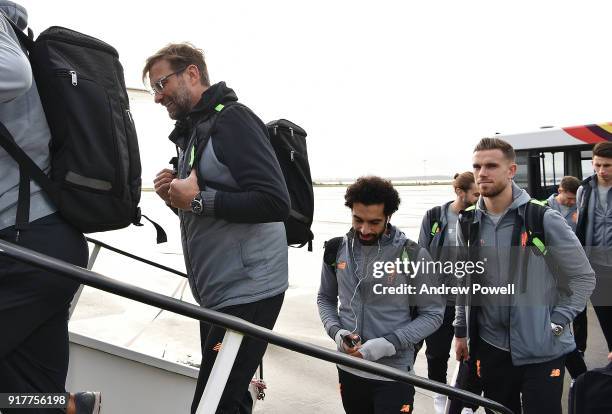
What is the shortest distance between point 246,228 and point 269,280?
0.71 feet

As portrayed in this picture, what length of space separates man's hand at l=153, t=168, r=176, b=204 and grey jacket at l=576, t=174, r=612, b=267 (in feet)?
14.5

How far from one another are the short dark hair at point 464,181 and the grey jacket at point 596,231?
143 cm

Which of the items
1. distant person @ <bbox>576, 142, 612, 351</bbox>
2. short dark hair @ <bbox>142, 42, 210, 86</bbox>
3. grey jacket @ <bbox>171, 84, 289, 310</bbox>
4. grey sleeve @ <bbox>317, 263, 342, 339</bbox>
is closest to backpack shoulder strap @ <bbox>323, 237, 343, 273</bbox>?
grey sleeve @ <bbox>317, 263, 342, 339</bbox>

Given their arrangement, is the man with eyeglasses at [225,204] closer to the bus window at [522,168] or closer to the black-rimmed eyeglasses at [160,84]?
the black-rimmed eyeglasses at [160,84]

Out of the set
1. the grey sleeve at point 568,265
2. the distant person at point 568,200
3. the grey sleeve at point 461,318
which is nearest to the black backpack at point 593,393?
the grey sleeve at point 568,265

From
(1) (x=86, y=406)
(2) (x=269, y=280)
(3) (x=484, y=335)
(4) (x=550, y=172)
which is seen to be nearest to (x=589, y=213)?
(3) (x=484, y=335)

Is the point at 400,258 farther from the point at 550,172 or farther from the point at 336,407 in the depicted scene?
the point at 550,172

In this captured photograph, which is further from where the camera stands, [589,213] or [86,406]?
[589,213]

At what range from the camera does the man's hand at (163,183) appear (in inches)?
90.6

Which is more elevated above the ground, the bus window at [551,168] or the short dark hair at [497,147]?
the short dark hair at [497,147]

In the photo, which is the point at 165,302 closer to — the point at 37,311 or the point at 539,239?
the point at 37,311

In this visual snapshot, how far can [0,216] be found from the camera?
1.64 meters

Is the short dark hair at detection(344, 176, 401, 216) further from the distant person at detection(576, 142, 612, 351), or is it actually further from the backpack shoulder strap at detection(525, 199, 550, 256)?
the distant person at detection(576, 142, 612, 351)

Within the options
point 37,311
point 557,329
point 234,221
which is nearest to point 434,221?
point 557,329
